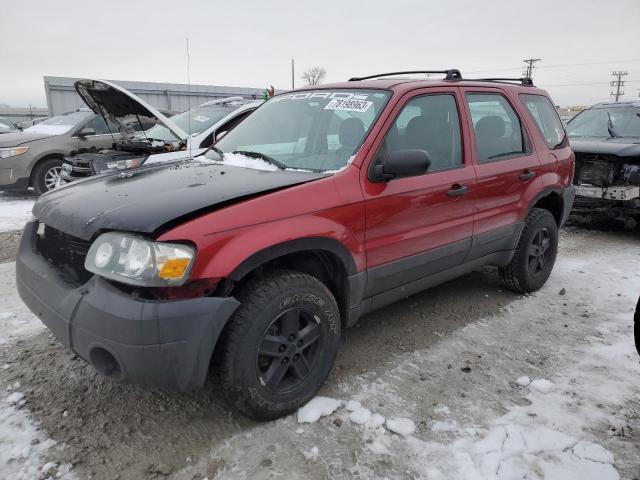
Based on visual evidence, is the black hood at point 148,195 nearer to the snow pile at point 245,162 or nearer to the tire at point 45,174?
the snow pile at point 245,162

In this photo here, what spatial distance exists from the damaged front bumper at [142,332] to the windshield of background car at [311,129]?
47.0 inches

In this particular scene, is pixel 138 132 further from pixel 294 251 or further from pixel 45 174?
pixel 294 251

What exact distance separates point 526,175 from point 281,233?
2.51m

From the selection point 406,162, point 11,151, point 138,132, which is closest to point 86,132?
point 11,151

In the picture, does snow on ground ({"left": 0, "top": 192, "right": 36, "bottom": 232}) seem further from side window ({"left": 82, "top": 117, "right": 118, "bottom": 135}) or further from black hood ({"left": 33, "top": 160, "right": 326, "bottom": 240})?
black hood ({"left": 33, "top": 160, "right": 326, "bottom": 240})

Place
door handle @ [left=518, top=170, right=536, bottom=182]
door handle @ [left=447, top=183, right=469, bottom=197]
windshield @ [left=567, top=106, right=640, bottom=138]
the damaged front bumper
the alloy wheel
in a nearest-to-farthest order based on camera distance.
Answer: the damaged front bumper < the alloy wheel < door handle @ [left=447, top=183, right=469, bottom=197] < door handle @ [left=518, top=170, right=536, bottom=182] < windshield @ [left=567, top=106, right=640, bottom=138]

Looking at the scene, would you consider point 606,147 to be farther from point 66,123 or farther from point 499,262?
point 66,123

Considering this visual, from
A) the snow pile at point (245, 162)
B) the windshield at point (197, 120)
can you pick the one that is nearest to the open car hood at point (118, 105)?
the windshield at point (197, 120)

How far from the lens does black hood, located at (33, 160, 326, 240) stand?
7.18ft

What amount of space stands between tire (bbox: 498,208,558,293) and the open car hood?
359cm

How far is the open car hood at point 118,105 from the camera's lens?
4.50 metres

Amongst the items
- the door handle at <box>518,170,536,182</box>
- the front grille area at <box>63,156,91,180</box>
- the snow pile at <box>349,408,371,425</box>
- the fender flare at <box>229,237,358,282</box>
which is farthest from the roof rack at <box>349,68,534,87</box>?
the front grille area at <box>63,156,91,180</box>

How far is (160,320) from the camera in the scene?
6.59 feet

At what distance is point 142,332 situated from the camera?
200 cm
